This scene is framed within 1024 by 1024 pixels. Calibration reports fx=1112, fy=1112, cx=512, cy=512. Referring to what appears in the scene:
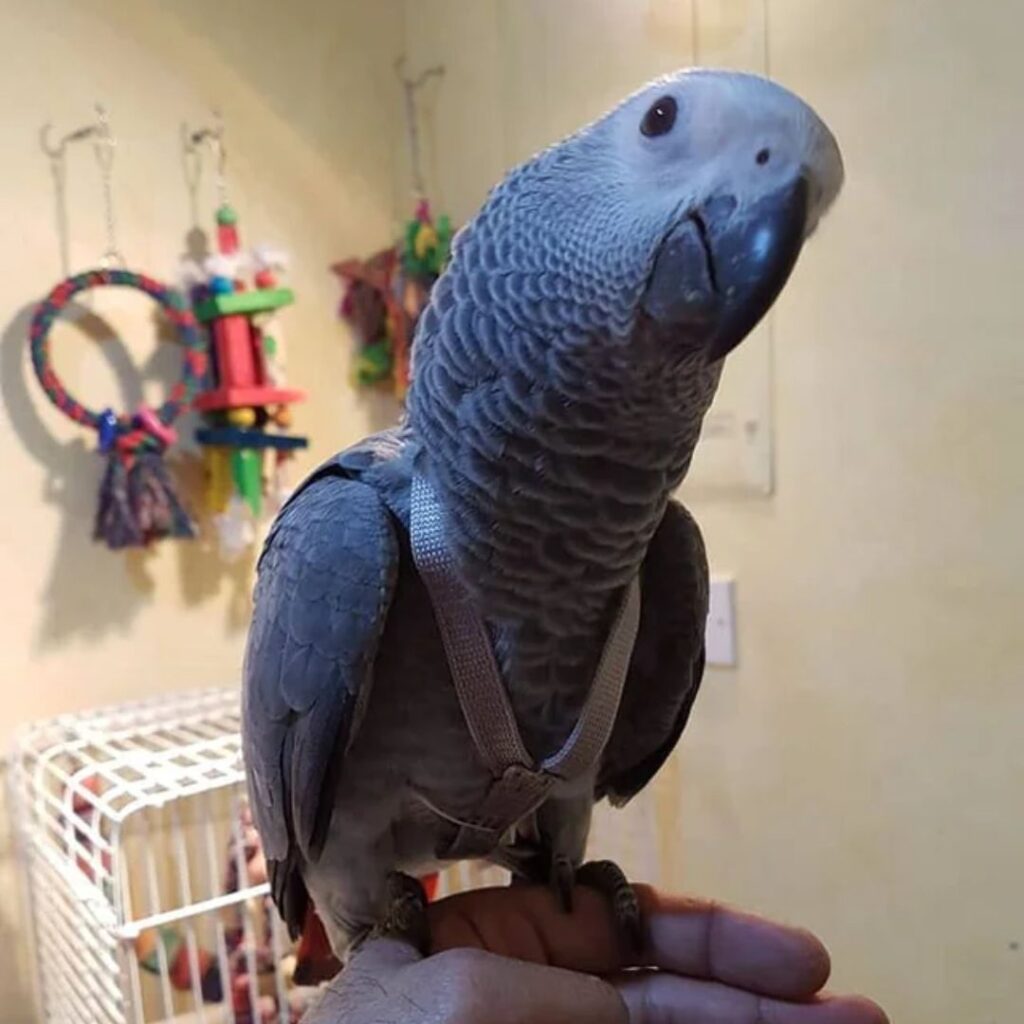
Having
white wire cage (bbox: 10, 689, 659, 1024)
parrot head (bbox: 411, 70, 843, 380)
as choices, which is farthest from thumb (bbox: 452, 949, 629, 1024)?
white wire cage (bbox: 10, 689, 659, 1024)

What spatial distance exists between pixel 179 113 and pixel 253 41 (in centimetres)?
19

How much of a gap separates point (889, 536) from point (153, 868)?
0.99m

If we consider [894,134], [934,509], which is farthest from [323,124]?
[934,509]

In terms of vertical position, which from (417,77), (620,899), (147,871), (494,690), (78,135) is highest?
(417,77)

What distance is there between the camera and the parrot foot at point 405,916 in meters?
0.87

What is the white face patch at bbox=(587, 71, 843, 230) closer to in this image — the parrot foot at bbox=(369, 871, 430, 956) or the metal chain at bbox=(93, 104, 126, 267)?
the parrot foot at bbox=(369, 871, 430, 956)

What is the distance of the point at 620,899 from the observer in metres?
0.95

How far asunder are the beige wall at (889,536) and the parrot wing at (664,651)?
45cm

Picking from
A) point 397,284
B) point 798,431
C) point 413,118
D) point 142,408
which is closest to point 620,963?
point 798,431

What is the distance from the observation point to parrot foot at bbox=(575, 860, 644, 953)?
3.09ft

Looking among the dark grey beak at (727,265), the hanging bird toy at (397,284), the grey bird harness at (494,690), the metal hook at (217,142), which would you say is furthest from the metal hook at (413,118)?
the dark grey beak at (727,265)

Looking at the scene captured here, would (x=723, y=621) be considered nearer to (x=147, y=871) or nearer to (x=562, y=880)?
(x=562, y=880)

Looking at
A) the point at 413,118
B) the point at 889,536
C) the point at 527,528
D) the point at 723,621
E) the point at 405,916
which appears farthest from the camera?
the point at 413,118

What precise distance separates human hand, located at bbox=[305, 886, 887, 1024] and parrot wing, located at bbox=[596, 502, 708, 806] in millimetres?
126
